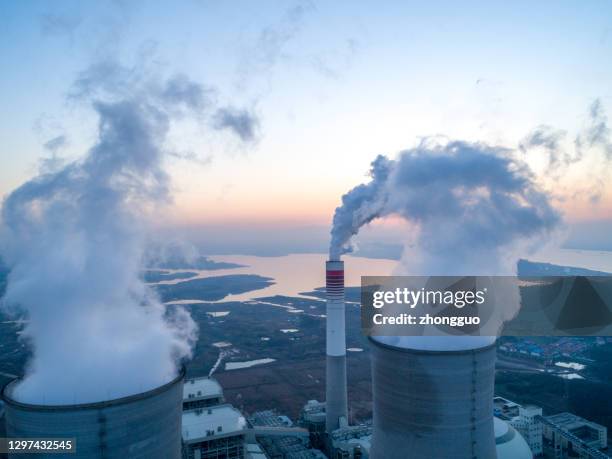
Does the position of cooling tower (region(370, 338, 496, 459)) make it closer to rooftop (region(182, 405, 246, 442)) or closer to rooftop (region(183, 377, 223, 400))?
rooftop (region(182, 405, 246, 442))

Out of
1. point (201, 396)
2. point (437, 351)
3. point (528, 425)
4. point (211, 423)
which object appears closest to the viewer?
point (437, 351)

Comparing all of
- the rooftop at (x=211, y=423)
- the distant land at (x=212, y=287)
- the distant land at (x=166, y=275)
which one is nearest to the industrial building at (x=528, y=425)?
the rooftop at (x=211, y=423)

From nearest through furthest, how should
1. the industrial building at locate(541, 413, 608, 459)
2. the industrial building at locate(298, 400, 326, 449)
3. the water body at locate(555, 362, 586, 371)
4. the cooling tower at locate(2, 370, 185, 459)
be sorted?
the cooling tower at locate(2, 370, 185, 459), the industrial building at locate(541, 413, 608, 459), the industrial building at locate(298, 400, 326, 449), the water body at locate(555, 362, 586, 371)

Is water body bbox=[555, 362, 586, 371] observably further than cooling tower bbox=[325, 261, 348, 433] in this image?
Yes

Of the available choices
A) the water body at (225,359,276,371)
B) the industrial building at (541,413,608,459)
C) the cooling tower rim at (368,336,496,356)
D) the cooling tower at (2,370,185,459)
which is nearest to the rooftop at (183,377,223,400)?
the cooling tower at (2,370,185,459)

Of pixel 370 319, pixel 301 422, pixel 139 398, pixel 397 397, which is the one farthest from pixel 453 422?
pixel 301 422

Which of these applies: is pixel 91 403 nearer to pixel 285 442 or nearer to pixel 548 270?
pixel 285 442

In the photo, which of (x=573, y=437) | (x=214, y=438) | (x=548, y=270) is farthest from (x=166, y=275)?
(x=573, y=437)
